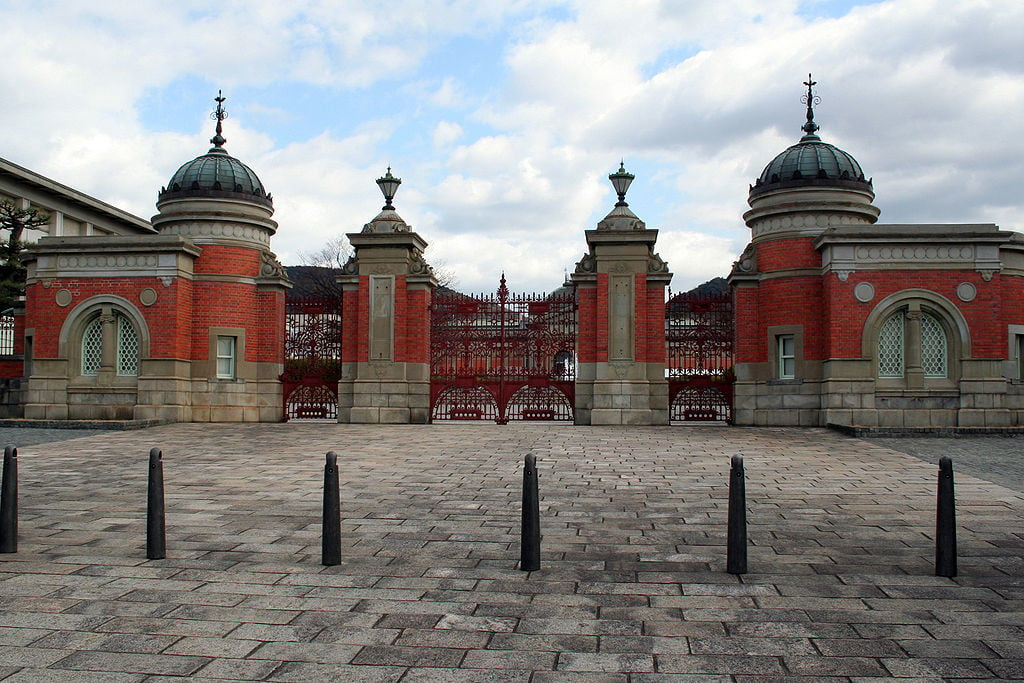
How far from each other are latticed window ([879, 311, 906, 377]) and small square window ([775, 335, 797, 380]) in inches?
68.4

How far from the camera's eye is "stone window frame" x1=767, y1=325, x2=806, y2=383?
1695cm

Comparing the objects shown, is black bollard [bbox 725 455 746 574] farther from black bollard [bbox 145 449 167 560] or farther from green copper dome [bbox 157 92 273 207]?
green copper dome [bbox 157 92 273 207]

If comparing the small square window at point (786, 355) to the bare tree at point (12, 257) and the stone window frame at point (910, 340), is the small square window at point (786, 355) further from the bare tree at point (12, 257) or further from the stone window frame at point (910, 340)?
the bare tree at point (12, 257)

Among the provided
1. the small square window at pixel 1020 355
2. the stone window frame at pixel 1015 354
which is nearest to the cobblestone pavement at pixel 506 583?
the stone window frame at pixel 1015 354

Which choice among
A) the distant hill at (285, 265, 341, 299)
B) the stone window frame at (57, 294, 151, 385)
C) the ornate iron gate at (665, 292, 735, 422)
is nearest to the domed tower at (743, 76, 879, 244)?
the ornate iron gate at (665, 292, 735, 422)

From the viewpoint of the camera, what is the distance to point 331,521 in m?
5.52

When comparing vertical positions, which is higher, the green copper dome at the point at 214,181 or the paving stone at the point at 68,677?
the green copper dome at the point at 214,181

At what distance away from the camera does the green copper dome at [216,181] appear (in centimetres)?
1891

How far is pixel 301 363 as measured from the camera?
19.5 m

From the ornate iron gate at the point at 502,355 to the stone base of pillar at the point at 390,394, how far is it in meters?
Answer: 0.46

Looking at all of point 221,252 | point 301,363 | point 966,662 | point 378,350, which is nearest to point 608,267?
→ point 378,350

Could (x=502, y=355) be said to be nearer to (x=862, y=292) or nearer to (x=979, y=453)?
(x=862, y=292)

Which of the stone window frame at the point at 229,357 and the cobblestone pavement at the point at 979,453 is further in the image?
the stone window frame at the point at 229,357

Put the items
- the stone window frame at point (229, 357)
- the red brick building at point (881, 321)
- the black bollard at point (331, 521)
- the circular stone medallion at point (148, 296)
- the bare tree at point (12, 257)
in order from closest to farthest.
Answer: the black bollard at point (331, 521)
the red brick building at point (881, 321)
the circular stone medallion at point (148, 296)
the stone window frame at point (229, 357)
the bare tree at point (12, 257)
